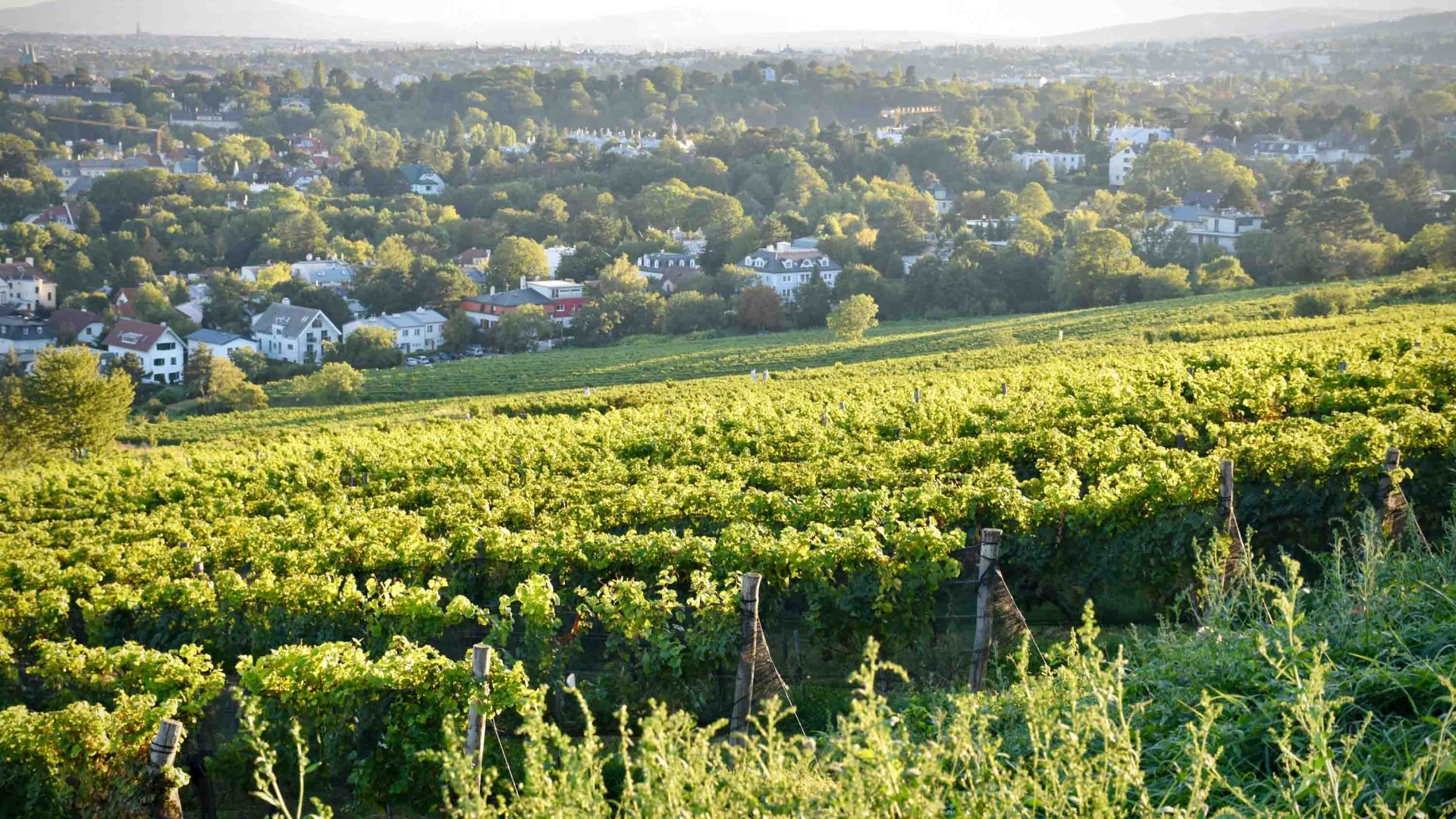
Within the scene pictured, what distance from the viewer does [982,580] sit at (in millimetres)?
8070

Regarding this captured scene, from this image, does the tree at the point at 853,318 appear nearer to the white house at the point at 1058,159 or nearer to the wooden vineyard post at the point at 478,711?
the wooden vineyard post at the point at 478,711

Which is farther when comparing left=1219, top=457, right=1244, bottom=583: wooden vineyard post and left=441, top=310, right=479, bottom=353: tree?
left=441, top=310, right=479, bottom=353: tree

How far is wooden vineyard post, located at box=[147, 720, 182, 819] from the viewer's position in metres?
5.86

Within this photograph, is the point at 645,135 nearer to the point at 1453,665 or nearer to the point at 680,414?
the point at 680,414

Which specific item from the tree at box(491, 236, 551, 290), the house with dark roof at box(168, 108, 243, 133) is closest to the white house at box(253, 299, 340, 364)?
the tree at box(491, 236, 551, 290)

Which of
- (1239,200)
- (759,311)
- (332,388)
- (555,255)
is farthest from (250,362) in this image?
(1239,200)

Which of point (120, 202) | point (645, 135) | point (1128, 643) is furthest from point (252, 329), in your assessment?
point (645, 135)

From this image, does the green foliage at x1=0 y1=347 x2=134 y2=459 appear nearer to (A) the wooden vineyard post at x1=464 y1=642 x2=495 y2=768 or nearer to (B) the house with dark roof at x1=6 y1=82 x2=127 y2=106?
(A) the wooden vineyard post at x1=464 y1=642 x2=495 y2=768

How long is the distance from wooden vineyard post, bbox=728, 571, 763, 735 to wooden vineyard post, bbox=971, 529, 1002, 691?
4.99 ft

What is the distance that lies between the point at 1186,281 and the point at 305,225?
56.1 metres

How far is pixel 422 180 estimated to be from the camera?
329 ft

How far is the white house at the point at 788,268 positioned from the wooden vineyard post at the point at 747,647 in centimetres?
5428

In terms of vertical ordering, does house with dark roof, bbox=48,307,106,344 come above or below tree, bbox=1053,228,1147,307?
below

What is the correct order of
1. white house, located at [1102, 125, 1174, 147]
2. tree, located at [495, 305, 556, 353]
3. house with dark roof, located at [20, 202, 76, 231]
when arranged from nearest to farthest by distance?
tree, located at [495, 305, 556, 353] < house with dark roof, located at [20, 202, 76, 231] < white house, located at [1102, 125, 1174, 147]
